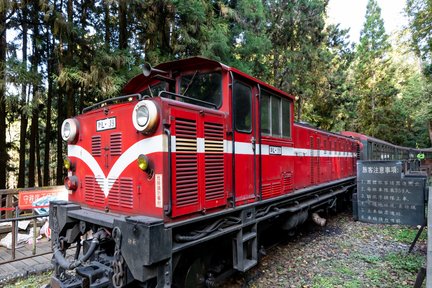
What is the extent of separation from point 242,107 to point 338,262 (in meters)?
3.67

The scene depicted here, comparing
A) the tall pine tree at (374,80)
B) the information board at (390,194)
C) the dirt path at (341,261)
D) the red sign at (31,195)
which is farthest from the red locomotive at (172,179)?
the tall pine tree at (374,80)

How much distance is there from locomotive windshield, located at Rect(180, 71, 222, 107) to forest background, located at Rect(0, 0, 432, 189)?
13.2ft

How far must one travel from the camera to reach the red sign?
627 centimetres

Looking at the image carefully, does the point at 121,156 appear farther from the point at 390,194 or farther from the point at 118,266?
the point at 390,194

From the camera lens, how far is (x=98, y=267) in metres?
3.16

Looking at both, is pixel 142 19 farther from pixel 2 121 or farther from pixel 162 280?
pixel 162 280

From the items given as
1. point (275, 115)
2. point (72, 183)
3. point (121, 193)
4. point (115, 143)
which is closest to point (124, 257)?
point (121, 193)

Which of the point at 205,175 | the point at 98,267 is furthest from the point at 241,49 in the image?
the point at 98,267

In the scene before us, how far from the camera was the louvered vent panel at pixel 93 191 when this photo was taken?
378 cm

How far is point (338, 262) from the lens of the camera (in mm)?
5477

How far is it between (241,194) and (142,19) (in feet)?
25.1

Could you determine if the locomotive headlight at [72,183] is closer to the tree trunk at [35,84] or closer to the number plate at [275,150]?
the number plate at [275,150]

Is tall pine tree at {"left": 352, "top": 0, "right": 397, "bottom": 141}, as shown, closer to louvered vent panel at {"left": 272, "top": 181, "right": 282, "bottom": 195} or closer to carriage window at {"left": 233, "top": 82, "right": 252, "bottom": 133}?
louvered vent panel at {"left": 272, "top": 181, "right": 282, "bottom": 195}

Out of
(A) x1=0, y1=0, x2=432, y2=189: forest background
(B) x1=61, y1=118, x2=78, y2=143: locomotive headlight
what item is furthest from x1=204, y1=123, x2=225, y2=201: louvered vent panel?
(A) x1=0, y1=0, x2=432, y2=189: forest background
